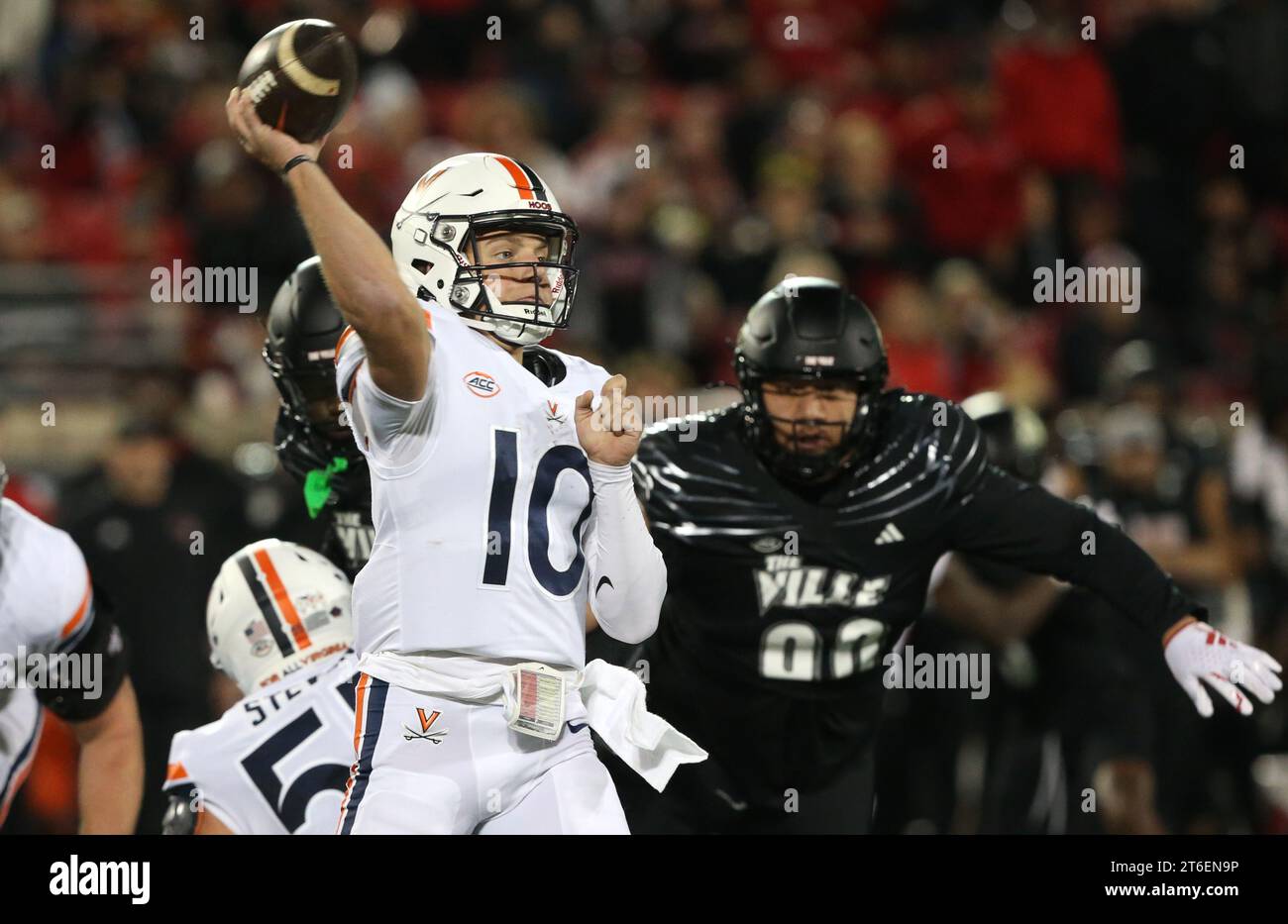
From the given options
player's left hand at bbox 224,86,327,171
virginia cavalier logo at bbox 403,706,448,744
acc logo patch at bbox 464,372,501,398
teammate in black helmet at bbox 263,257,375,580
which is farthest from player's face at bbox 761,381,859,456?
player's left hand at bbox 224,86,327,171

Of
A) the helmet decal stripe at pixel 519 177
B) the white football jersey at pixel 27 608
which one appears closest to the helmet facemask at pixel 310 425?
the white football jersey at pixel 27 608

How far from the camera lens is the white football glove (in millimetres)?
4586

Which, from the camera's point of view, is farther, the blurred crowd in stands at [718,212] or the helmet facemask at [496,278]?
the blurred crowd in stands at [718,212]

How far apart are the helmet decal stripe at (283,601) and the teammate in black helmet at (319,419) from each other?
22 cm

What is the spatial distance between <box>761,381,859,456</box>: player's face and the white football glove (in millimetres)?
1036

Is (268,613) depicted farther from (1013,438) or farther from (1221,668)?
(1013,438)

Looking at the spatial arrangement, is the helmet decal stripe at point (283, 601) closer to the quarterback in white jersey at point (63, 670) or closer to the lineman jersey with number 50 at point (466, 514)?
the quarterback in white jersey at point (63, 670)

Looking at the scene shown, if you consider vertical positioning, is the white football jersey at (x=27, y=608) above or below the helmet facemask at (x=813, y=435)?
below

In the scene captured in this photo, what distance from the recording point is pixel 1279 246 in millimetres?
10648

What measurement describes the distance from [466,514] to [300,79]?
0.91 meters

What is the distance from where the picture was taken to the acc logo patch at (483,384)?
12.5ft

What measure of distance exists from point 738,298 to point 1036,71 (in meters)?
2.70

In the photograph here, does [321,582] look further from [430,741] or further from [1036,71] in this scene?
[1036,71]

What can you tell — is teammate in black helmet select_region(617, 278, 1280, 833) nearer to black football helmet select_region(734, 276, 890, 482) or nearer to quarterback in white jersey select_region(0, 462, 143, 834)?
black football helmet select_region(734, 276, 890, 482)
